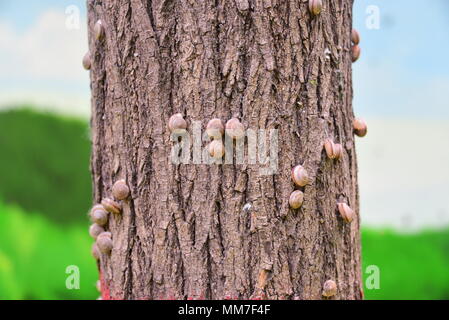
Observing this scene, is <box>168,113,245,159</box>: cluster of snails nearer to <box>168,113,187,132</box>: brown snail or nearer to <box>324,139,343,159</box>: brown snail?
<box>168,113,187,132</box>: brown snail

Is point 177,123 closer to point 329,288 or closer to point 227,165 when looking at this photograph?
point 227,165

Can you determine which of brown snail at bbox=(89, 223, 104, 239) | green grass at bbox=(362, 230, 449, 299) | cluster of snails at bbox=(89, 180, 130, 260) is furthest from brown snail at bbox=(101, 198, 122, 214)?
green grass at bbox=(362, 230, 449, 299)

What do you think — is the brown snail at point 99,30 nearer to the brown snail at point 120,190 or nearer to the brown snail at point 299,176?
the brown snail at point 120,190

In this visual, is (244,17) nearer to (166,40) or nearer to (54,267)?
(166,40)

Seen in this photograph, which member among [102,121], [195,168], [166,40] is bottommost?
[195,168]

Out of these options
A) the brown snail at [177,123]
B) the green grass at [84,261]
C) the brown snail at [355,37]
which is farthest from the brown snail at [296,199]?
the green grass at [84,261]

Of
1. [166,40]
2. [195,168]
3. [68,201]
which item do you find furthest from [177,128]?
[68,201]
